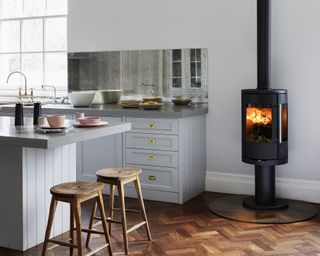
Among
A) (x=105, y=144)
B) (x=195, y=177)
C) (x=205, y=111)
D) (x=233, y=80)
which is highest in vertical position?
(x=233, y=80)

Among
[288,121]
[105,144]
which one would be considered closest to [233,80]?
[288,121]

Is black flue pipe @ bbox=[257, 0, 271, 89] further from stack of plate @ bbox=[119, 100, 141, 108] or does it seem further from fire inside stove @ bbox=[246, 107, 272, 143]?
stack of plate @ bbox=[119, 100, 141, 108]

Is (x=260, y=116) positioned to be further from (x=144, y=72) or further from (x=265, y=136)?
(x=144, y=72)

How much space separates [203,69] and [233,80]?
36 centimetres

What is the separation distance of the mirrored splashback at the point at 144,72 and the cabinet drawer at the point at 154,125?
72 cm

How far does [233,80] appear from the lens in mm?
5215

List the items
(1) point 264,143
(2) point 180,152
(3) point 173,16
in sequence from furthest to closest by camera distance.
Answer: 1. (3) point 173,16
2. (2) point 180,152
3. (1) point 264,143

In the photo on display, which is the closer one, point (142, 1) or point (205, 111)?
point (205, 111)

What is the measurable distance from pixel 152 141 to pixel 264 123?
3.62 feet

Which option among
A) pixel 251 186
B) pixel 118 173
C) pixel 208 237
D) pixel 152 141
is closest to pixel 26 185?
pixel 118 173

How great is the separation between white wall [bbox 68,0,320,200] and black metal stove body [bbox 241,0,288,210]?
0.43m

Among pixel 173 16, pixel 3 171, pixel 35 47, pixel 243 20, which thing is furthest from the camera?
pixel 35 47

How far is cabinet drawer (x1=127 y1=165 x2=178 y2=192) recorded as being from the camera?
4.88 m

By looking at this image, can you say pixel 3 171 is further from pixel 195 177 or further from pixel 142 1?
pixel 142 1
